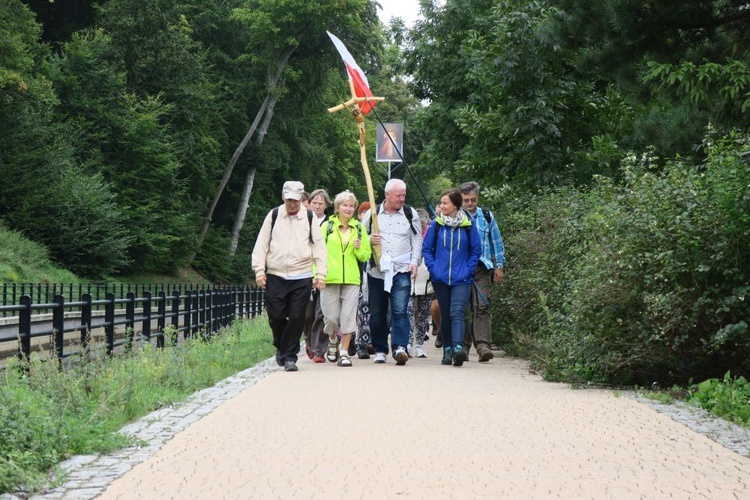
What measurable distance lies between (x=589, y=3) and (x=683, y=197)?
164 inches

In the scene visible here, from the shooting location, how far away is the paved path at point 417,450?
5776 millimetres

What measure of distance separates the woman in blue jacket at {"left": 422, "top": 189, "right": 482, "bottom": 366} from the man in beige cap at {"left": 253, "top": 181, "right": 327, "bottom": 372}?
1450mm

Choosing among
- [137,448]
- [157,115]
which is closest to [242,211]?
[157,115]

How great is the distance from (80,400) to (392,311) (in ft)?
20.2

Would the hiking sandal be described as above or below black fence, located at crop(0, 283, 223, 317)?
below

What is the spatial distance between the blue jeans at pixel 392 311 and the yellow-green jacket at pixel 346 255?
46cm

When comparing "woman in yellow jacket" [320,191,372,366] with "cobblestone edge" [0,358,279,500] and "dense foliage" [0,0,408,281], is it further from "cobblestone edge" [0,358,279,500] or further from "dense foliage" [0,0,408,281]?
"dense foliage" [0,0,408,281]

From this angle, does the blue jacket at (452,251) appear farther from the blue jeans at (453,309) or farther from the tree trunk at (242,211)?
the tree trunk at (242,211)

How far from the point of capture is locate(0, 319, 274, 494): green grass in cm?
611

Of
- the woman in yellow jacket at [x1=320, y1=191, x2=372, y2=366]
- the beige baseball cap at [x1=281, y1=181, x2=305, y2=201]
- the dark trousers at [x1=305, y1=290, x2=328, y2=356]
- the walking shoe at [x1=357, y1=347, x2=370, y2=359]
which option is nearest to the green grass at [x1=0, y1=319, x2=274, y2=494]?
the dark trousers at [x1=305, y1=290, x2=328, y2=356]

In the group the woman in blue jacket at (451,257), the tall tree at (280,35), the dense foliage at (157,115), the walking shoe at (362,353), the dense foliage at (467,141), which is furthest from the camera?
the tall tree at (280,35)

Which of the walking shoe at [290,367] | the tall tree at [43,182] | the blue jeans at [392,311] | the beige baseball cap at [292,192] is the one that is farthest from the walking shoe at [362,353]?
the tall tree at [43,182]

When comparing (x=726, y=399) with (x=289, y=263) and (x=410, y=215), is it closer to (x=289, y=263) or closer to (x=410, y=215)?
(x=289, y=263)

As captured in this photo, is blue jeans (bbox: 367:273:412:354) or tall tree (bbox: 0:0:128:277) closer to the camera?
blue jeans (bbox: 367:273:412:354)
